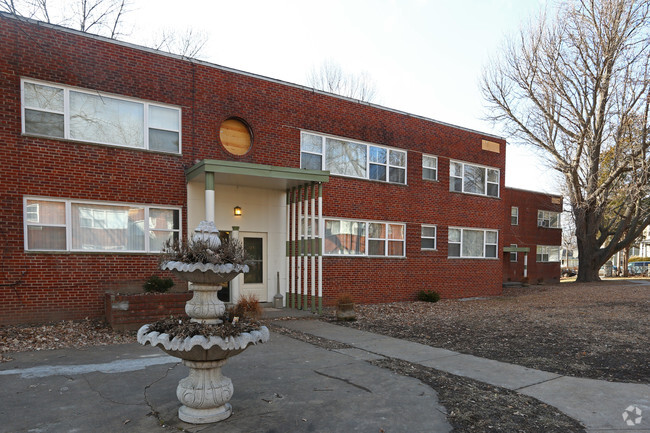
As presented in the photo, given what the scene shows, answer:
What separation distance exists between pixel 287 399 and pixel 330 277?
870 centimetres

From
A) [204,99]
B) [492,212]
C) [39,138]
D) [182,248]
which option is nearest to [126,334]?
[39,138]

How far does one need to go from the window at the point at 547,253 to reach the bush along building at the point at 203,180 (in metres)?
16.6

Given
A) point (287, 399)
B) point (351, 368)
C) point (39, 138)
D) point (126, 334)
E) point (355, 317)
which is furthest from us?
point (355, 317)

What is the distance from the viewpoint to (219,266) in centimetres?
409

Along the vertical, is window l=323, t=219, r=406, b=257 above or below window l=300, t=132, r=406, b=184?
below

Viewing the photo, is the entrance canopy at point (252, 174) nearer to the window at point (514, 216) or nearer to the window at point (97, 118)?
the window at point (97, 118)

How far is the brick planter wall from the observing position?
8.57m

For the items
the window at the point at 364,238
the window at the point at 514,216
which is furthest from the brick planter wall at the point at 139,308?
the window at the point at 514,216

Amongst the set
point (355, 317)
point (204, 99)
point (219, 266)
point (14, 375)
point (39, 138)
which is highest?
point (204, 99)

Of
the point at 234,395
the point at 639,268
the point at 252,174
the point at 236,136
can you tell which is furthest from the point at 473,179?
the point at 639,268

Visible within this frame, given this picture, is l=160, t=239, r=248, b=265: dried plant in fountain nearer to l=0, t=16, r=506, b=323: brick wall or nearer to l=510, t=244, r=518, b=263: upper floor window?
l=0, t=16, r=506, b=323: brick wall

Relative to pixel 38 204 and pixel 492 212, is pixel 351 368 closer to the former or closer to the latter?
pixel 38 204

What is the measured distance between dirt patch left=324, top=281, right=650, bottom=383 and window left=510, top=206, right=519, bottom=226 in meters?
13.7

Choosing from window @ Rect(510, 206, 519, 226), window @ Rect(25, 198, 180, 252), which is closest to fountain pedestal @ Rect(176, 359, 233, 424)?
window @ Rect(25, 198, 180, 252)
